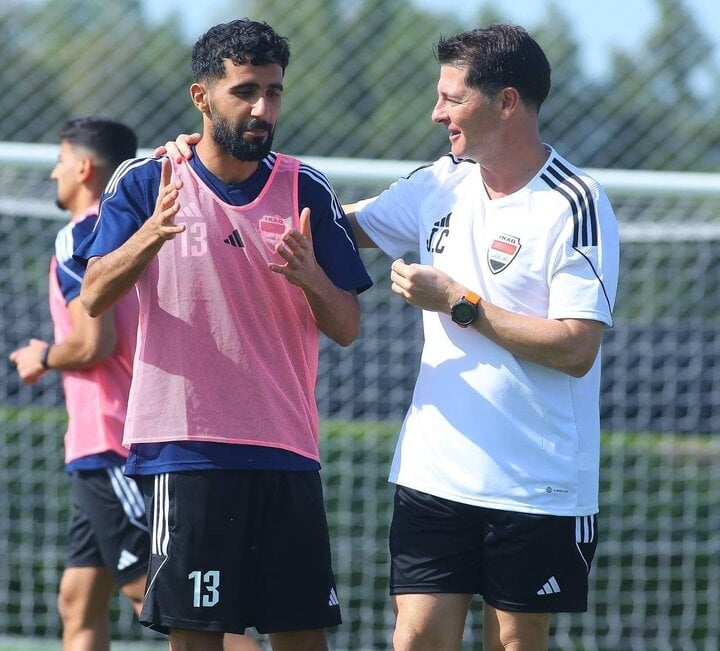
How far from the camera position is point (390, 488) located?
7.10 meters

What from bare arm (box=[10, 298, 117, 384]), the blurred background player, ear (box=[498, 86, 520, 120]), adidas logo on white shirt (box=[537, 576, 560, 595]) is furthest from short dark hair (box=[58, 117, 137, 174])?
adidas logo on white shirt (box=[537, 576, 560, 595])

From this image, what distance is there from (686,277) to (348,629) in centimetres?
300

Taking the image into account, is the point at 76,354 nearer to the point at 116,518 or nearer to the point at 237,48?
the point at 116,518

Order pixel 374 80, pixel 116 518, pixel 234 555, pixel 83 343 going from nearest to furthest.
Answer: pixel 234 555 < pixel 83 343 < pixel 116 518 < pixel 374 80

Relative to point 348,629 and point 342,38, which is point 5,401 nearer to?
point 348,629

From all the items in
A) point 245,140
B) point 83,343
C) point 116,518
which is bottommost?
point 116,518

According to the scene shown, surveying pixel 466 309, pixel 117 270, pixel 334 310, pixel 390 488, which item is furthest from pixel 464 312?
pixel 390 488

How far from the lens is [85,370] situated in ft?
14.7

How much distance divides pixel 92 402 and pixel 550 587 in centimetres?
194

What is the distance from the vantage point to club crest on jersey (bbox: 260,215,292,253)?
129 inches

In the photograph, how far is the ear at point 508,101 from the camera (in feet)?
10.8

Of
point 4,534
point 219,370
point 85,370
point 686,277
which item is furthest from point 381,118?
point 219,370

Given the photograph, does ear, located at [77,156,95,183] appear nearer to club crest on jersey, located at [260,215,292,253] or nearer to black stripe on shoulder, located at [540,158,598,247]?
club crest on jersey, located at [260,215,292,253]

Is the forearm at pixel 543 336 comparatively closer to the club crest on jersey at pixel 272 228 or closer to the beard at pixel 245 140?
the club crest on jersey at pixel 272 228
